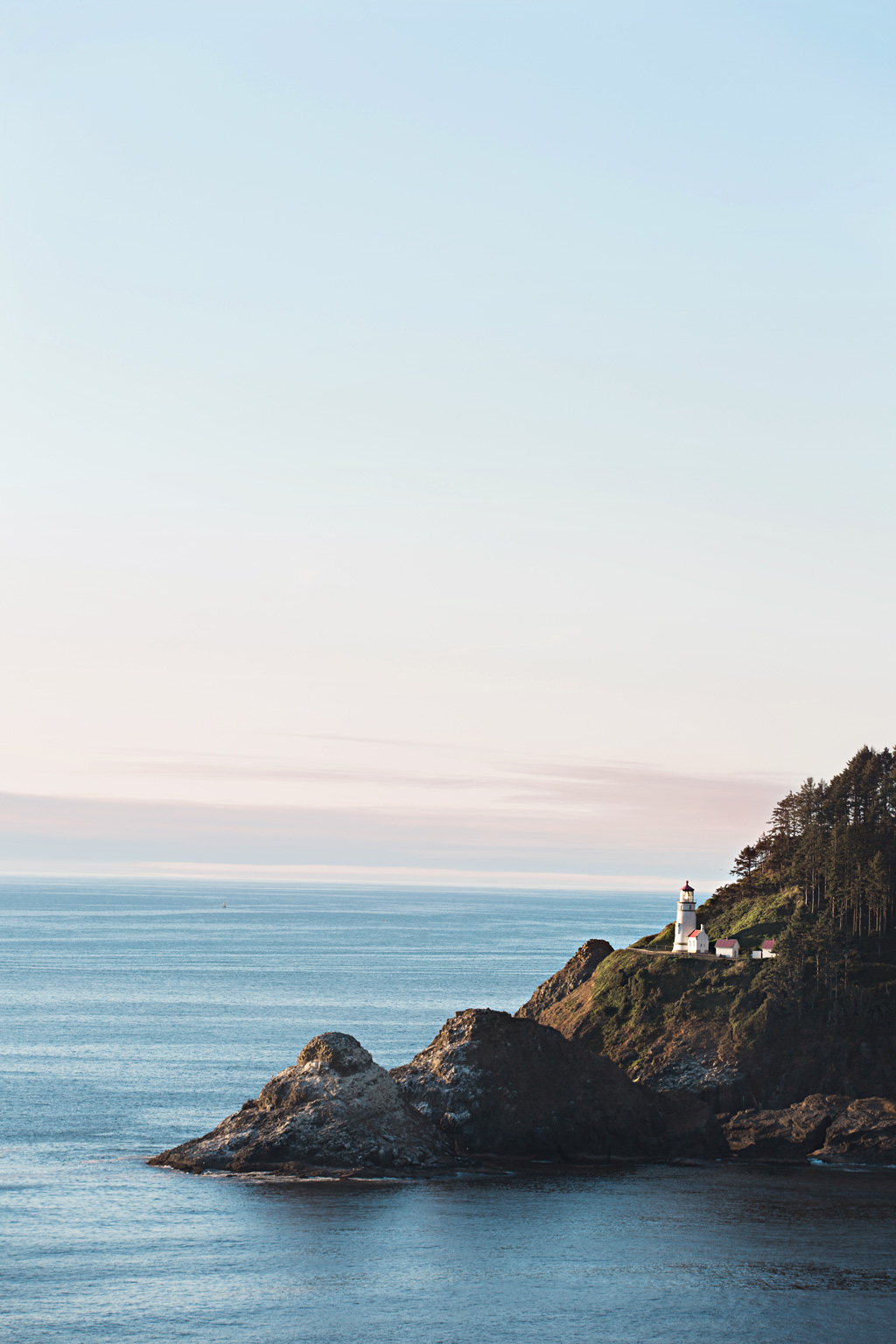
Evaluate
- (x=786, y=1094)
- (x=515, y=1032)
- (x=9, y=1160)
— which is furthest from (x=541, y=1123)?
(x=9, y=1160)

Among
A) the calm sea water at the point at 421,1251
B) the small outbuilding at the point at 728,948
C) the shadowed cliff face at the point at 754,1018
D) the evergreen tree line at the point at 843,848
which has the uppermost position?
the evergreen tree line at the point at 843,848

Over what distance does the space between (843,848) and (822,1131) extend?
3467cm

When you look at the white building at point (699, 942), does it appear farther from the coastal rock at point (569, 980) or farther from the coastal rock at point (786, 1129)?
the coastal rock at point (786, 1129)

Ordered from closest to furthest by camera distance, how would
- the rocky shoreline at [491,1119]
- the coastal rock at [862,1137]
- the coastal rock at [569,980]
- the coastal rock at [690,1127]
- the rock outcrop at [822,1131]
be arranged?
the rocky shoreline at [491,1119]
the coastal rock at [862,1137]
the rock outcrop at [822,1131]
the coastal rock at [690,1127]
the coastal rock at [569,980]

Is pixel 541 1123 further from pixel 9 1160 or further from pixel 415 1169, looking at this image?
pixel 9 1160

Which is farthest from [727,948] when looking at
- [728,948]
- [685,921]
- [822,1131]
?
[822,1131]

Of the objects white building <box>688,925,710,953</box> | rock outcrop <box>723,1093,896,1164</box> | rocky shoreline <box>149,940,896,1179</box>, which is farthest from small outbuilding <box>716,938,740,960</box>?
rock outcrop <box>723,1093,896,1164</box>

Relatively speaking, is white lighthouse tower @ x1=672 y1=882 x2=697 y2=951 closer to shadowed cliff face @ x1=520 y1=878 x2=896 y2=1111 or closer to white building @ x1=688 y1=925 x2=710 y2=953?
white building @ x1=688 y1=925 x2=710 y2=953

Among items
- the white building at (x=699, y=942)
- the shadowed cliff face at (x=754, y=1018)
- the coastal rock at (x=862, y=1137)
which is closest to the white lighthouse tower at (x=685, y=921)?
the white building at (x=699, y=942)

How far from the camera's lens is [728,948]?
113 metres

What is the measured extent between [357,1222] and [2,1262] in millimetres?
19240

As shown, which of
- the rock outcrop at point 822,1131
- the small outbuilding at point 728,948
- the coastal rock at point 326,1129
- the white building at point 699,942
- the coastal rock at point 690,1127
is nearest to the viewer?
the coastal rock at point 326,1129

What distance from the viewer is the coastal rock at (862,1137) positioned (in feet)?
288

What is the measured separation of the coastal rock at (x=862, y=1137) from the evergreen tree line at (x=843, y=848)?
25.6 meters
